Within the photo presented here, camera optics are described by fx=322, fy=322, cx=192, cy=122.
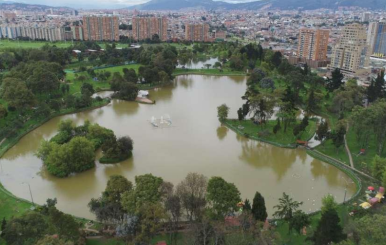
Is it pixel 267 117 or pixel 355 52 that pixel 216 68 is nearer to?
pixel 355 52

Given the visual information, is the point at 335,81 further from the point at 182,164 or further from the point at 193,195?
the point at 193,195

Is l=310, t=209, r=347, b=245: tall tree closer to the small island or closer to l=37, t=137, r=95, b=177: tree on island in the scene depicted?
the small island

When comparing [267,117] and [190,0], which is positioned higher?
[190,0]


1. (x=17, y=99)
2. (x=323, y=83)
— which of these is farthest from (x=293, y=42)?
(x=17, y=99)

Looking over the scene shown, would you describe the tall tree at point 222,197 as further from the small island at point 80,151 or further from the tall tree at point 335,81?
the tall tree at point 335,81

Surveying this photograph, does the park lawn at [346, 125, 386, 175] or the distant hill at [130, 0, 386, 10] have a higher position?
the distant hill at [130, 0, 386, 10]

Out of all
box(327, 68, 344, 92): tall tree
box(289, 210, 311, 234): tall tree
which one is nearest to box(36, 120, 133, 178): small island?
box(289, 210, 311, 234): tall tree

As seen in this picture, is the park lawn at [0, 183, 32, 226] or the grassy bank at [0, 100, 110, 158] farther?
the grassy bank at [0, 100, 110, 158]
